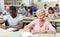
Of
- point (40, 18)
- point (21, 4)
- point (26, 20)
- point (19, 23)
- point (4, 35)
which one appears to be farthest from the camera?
point (21, 4)

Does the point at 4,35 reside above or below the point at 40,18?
below

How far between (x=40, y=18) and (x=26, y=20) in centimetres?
260

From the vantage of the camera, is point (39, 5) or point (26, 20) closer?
point (26, 20)

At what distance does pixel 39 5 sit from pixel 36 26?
7371 mm

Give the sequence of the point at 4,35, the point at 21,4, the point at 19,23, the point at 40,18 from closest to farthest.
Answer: the point at 4,35 → the point at 40,18 → the point at 19,23 → the point at 21,4

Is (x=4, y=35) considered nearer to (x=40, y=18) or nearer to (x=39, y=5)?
(x=40, y=18)

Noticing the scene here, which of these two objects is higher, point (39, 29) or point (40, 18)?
point (40, 18)

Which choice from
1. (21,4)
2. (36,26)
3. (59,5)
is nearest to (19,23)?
(36,26)

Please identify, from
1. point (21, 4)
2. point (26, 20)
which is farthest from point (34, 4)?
point (26, 20)

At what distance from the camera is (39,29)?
3008 millimetres

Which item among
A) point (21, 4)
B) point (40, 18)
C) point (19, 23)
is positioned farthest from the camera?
point (21, 4)

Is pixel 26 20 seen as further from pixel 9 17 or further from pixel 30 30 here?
pixel 30 30

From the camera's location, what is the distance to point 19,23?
3.57m

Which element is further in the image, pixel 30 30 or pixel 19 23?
pixel 19 23
